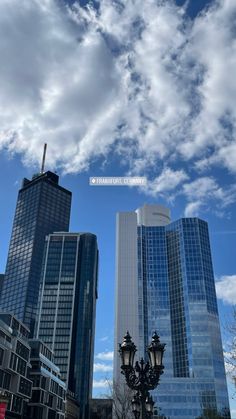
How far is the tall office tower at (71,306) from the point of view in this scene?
167250mm

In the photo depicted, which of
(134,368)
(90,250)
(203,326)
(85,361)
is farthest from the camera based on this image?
(90,250)

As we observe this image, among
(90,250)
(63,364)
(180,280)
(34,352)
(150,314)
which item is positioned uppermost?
(90,250)

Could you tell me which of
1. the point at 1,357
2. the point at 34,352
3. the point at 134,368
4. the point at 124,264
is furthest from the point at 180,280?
the point at 134,368

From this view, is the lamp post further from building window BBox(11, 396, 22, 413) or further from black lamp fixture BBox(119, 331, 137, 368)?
building window BBox(11, 396, 22, 413)

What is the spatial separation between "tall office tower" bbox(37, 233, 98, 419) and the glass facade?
38.8 meters

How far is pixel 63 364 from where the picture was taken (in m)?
165

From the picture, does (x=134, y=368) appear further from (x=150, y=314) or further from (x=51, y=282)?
(x=51, y=282)

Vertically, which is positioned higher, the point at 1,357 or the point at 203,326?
the point at 203,326

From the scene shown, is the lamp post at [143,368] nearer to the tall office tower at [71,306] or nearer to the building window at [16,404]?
the building window at [16,404]

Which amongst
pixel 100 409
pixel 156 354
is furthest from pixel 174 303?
pixel 156 354

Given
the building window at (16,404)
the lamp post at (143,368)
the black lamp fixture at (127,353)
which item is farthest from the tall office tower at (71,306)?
the black lamp fixture at (127,353)

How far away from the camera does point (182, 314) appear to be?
465 feet

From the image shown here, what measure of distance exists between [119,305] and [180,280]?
24125 mm

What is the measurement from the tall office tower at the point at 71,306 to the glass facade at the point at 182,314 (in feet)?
127
